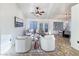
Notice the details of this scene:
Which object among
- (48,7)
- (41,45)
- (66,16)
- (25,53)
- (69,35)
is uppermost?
(48,7)

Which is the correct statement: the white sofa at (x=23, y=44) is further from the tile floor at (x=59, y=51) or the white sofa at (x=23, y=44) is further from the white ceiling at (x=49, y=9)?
the white ceiling at (x=49, y=9)

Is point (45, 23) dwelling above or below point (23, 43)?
above

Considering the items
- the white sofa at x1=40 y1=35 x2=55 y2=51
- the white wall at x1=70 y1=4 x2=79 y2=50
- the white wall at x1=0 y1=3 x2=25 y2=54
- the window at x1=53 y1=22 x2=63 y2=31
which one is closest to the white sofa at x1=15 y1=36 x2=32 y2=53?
the white wall at x1=0 y1=3 x2=25 y2=54

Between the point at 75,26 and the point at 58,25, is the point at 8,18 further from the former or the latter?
the point at 75,26

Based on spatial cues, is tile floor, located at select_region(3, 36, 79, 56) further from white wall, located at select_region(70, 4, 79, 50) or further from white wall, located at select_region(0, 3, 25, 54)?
white wall, located at select_region(0, 3, 25, 54)

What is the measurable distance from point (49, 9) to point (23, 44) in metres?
0.84

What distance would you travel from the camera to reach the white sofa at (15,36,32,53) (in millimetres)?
2158

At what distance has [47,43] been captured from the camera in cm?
223

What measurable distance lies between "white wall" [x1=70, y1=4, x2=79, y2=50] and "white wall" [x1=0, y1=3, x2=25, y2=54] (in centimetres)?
103

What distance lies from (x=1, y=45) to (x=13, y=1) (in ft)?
2.80

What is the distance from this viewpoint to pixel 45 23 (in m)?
2.18

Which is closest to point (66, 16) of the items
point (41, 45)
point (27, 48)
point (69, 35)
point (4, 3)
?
point (69, 35)

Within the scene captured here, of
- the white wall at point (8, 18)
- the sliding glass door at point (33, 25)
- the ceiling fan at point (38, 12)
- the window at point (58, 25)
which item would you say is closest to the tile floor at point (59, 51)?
the window at point (58, 25)

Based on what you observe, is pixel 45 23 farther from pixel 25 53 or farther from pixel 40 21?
pixel 25 53
